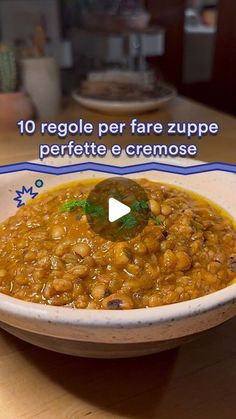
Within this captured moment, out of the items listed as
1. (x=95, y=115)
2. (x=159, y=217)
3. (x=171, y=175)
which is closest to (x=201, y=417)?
(x=159, y=217)

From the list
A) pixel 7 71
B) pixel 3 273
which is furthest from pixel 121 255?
pixel 7 71

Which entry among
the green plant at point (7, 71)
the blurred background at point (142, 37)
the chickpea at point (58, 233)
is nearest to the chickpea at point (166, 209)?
the chickpea at point (58, 233)

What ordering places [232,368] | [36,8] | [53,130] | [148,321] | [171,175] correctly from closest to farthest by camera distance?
[148,321] → [232,368] → [171,175] → [53,130] → [36,8]

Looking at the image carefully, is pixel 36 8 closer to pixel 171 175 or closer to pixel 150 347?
pixel 171 175

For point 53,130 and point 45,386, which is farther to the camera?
point 53,130

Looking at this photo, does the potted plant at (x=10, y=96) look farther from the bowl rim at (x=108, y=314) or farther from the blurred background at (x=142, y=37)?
the bowl rim at (x=108, y=314)

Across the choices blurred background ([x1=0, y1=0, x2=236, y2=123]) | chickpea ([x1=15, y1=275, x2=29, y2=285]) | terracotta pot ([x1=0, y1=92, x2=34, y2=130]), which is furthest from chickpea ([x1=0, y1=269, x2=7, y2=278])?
blurred background ([x1=0, y1=0, x2=236, y2=123])

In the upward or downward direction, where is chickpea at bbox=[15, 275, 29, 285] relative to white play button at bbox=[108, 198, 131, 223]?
downward

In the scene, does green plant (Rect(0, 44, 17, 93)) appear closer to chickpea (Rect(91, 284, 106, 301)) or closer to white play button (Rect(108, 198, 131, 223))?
white play button (Rect(108, 198, 131, 223))
